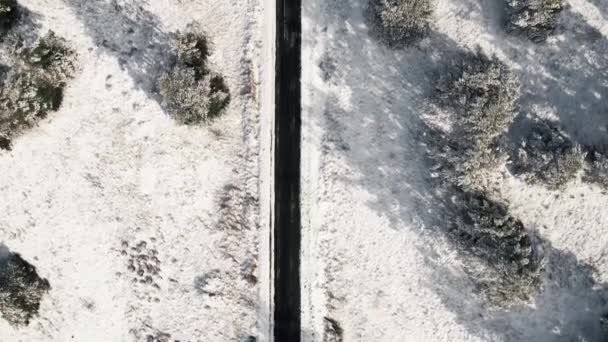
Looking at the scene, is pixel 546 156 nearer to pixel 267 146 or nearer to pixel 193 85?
pixel 267 146

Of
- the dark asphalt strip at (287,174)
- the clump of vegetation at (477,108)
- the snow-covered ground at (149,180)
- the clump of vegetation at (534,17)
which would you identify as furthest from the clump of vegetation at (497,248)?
the snow-covered ground at (149,180)

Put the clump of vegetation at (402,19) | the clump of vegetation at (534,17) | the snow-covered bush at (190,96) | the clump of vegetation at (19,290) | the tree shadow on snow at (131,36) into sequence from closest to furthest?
1. the clump of vegetation at (534,17)
2. the clump of vegetation at (402,19)
3. the snow-covered bush at (190,96)
4. the tree shadow on snow at (131,36)
5. the clump of vegetation at (19,290)

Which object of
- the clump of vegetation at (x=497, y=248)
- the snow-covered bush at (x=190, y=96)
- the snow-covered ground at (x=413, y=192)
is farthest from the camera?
the snow-covered bush at (x=190, y=96)

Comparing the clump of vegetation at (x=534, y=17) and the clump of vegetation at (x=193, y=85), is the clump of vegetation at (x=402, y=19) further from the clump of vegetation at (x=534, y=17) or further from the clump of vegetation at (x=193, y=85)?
the clump of vegetation at (x=193, y=85)

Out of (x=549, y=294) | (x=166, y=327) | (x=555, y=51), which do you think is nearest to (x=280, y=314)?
(x=166, y=327)

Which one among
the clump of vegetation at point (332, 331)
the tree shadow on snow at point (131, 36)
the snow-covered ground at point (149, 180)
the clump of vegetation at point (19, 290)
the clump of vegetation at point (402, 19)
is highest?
the clump of vegetation at point (402, 19)

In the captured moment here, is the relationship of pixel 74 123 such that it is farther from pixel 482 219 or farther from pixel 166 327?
pixel 482 219

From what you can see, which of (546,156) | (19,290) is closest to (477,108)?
(546,156)
